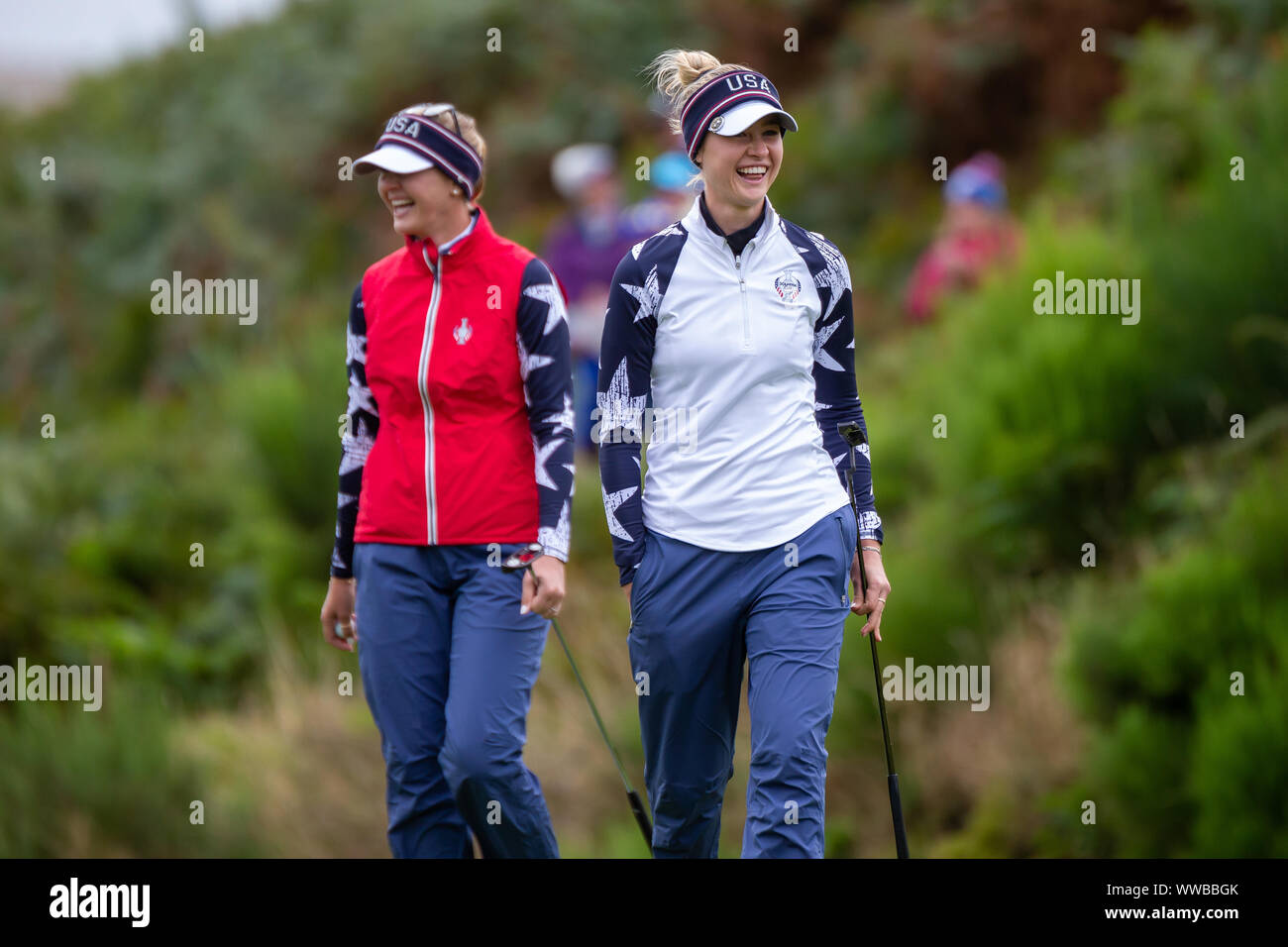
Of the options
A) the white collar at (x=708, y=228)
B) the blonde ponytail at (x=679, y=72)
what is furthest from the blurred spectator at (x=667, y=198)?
the white collar at (x=708, y=228)

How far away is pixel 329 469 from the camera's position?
13.0 meters

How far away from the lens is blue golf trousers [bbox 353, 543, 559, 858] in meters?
4.99

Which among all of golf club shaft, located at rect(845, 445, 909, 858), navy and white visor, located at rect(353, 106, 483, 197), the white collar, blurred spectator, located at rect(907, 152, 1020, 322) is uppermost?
blurred spectator, located at rect(907, 152, 1020, 322)

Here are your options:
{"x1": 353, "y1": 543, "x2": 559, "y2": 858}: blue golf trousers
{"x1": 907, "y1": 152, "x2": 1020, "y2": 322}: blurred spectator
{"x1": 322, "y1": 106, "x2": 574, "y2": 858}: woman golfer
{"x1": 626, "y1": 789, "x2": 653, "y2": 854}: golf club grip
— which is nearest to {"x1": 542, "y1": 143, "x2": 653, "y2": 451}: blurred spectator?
{"x1": 907, "y1": 152, "x2": 1020, "y2": 322}: blurred spectator

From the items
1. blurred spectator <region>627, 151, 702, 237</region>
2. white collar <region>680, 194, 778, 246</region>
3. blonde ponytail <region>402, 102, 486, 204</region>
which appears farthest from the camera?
blurred spectator <region>627, 151, 702, 237</region>

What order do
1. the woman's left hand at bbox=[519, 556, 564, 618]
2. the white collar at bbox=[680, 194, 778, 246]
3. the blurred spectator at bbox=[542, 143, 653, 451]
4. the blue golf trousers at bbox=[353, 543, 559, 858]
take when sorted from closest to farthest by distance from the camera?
the white collar at bbox=[680, 194, 778, 246] → the woman's left hand at bbox=[519, 556, 564, 618] → the blue golf trousers at bbox=[353, 543, 559, 858] → the blurred spectator at bbox=[542, 143, 653, 451]

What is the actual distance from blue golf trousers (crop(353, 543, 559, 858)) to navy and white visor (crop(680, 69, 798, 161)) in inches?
58.2

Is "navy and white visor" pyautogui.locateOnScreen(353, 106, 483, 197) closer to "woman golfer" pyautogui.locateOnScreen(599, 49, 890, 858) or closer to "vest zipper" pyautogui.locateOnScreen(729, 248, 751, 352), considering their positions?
"woman golfer" pyautogui.locateOnScreen(599, 49, 890, 858)

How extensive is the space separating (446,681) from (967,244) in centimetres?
664

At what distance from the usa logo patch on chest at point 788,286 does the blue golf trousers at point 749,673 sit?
66cm

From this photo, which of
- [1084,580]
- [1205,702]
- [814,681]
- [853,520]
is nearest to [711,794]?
[814,681]

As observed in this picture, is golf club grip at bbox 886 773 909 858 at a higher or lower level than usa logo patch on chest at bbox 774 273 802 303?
lower

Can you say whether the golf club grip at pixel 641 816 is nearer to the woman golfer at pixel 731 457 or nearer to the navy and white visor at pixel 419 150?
the woman golfer at pixel 731 457

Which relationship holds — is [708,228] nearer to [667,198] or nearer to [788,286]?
[788,286]
